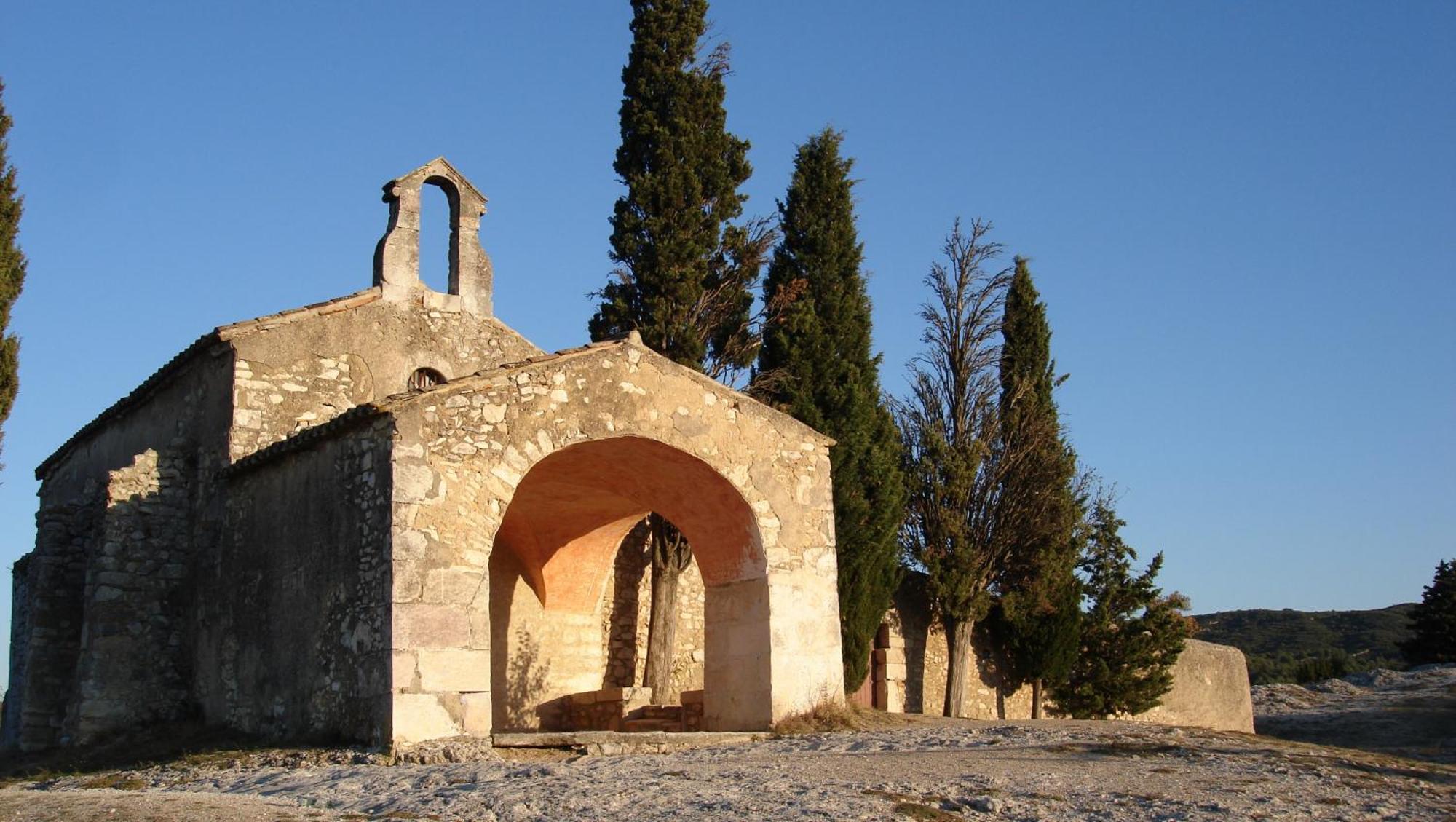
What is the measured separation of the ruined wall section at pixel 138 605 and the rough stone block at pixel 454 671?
16.5 ft

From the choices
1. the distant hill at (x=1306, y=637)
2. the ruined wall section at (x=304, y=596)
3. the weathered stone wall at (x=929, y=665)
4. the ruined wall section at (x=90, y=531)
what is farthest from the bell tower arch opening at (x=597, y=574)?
the distant hill at (x=1306, y=637)

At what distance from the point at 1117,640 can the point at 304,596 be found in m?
15.1

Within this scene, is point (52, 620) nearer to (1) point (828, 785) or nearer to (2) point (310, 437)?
(2) point (310, 437)

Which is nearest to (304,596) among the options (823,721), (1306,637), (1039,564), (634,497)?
(634,497)

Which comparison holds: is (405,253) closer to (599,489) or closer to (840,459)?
(599,489)

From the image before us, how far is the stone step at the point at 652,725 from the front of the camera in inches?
624

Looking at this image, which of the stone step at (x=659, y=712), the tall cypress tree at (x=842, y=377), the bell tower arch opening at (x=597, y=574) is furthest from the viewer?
the tall cypress tree at (x=842, y=377)

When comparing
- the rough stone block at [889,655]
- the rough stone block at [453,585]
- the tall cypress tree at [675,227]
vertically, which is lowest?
the rough stone block at [889,655]

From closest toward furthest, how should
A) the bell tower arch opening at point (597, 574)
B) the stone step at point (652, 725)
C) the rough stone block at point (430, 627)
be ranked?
the rough stone block at point (430, 627), the bell tower arch opening at point (597, 574), the stone step at point (652, 725)

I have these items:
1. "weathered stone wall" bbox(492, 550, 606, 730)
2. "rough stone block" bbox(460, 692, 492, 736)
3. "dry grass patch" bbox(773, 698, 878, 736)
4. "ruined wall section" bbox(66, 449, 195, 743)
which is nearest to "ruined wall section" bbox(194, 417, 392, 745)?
"ruined wall section" bbox(66, 449, 195, 743)

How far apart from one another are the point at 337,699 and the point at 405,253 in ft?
22.3

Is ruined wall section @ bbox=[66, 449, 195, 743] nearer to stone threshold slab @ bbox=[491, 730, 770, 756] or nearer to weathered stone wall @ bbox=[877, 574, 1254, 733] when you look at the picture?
stone threshold slab @ bbox=[491, 730, 770, 756]

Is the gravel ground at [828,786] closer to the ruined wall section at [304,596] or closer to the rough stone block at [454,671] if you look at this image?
the rough stone block at [454,671]

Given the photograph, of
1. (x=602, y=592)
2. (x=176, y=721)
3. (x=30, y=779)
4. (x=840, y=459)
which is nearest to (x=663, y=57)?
(x=840, y=459)
